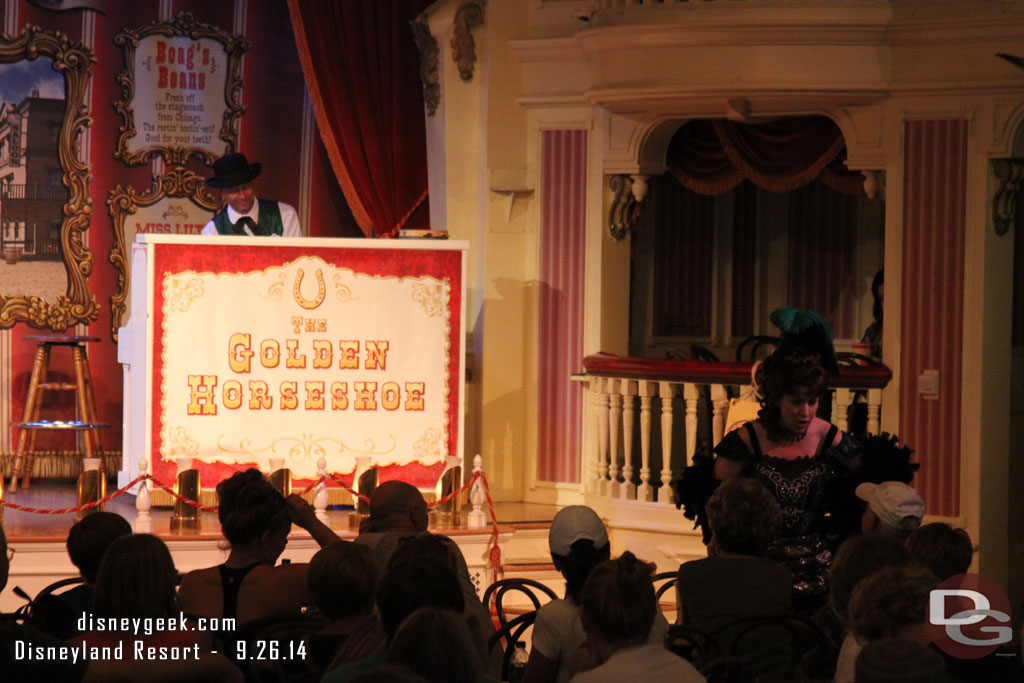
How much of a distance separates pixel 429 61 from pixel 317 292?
229cm

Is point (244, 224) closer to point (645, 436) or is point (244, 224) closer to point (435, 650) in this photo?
point (645, 436)

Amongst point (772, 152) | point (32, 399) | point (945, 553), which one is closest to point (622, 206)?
point (772, 152)

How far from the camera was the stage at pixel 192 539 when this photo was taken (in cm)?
709

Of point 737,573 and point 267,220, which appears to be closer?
point 737,573

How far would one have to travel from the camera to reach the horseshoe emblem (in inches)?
310

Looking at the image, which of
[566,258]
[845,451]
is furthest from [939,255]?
[845,451]

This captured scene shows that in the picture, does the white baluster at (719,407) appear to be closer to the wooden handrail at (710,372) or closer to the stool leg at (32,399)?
the wooden handrail at (710,372)

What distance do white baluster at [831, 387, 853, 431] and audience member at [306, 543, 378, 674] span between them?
15.9ft

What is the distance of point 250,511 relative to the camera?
13.1 ft

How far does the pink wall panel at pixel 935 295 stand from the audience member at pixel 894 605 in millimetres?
5277

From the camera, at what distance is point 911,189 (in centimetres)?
819

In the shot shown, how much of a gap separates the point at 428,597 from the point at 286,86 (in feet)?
25.0

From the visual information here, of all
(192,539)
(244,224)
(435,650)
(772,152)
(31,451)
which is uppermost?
(772,152)

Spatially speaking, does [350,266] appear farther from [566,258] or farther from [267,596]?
[267,596]
